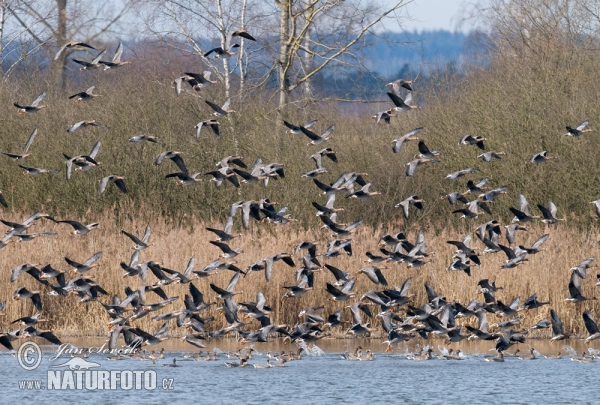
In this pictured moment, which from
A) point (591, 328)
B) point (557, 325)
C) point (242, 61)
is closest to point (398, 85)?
point (557, 325)

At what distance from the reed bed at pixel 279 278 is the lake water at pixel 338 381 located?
1.55 m

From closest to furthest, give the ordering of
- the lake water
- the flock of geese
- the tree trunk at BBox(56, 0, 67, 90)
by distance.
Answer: the lake water < the flock of geese < the tree trunk at BBox(56, 0, 67, 90)

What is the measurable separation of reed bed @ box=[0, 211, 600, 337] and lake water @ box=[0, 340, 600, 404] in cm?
155

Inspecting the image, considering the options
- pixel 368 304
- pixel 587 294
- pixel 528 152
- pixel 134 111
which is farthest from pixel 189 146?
pixel 587 294

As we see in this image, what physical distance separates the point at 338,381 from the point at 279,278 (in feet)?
Answer: 12.1

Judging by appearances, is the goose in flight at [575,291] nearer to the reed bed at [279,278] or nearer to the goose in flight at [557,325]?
the goose in flight at [557,325]

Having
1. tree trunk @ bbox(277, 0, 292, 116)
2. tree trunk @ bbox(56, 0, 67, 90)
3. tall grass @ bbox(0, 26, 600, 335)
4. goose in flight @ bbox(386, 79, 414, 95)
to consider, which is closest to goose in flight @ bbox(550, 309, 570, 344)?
tall grass @ bbox(0, 26, 600, 335)

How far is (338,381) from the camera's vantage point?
12766mm

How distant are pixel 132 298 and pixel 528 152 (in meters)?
10.1

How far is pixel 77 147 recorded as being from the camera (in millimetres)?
23781

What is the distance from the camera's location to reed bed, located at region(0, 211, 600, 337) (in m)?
16.0

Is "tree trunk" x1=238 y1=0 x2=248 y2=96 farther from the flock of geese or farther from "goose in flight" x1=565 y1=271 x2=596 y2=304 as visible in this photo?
"goose in flight" x1=565 y1=271 x2=596 y2=304

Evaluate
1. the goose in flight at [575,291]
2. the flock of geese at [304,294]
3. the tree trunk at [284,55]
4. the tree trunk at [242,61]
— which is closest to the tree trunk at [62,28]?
the tree trunk at [242,61]

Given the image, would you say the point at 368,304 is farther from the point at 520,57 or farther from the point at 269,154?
the point at 520,57
